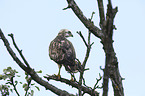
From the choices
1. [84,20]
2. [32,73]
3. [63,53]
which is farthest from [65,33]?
[32,73]

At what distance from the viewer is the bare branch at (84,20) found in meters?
4.40

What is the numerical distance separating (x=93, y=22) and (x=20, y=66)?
69.7 inches

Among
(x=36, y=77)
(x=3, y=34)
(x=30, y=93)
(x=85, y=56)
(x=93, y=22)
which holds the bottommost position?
(x=30, y=93)

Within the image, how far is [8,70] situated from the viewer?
16.8 feet

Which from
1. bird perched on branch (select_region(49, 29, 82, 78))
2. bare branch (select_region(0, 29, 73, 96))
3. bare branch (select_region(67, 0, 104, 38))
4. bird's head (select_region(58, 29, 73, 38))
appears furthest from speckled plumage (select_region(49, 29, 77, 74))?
bare branch (select_region(67, 0, 104, 38))

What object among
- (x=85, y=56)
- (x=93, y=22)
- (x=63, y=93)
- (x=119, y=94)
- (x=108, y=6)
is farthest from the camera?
(x=63, y=93)

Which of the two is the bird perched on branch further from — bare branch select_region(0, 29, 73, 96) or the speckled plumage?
bare branch select_region(0, 29, 73, 96)

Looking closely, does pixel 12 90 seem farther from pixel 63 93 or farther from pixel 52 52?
pixel 52 52

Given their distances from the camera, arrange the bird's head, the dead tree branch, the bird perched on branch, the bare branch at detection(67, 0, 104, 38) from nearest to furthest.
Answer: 1. the dead tree branch
2. the bare branch at detection(67, 0, 104, 38)
3. the bird perched on branch
4. the bird's head

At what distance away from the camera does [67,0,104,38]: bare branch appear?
4.40 meters

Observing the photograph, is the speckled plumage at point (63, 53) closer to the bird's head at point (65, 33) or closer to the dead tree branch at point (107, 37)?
the bird's head at point (65, 33)

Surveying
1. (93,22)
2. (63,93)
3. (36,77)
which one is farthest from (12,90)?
(93,22)

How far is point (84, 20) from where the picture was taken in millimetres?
4672

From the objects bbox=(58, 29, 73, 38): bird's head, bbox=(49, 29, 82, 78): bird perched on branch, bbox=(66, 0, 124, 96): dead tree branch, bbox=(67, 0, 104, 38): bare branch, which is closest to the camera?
bbox=(66, 0, 124, 96): dead tree branch
